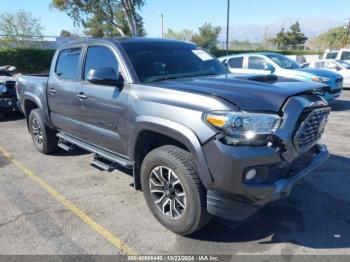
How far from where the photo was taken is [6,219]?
3.85 meters

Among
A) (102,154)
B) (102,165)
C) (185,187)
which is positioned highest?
(185,187)

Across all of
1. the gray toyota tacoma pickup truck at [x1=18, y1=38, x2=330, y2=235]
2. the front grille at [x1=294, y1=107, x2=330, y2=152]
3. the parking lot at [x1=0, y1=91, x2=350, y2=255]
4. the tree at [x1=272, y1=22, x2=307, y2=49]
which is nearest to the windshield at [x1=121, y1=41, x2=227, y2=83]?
the gray toyota tacoma pickup truck at [x1=18, y1=38, x2=330, y2=235]

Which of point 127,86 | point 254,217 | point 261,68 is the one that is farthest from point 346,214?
point 261,68

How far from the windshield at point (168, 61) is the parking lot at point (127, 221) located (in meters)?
1.58

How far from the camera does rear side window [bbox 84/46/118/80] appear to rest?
4.16 m

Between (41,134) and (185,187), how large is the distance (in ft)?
13.0

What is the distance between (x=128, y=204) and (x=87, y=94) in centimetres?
148

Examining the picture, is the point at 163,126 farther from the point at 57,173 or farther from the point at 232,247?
the point at 57,173

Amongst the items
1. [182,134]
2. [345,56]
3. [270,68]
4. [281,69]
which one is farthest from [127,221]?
[345,56]

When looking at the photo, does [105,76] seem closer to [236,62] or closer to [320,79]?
[320,79]

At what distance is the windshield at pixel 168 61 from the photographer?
3.98m

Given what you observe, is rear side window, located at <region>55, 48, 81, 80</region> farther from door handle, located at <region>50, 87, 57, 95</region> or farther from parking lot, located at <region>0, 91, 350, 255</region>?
parking lot, located at <region>0, 91, 350, 255</region>

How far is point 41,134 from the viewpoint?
6203mm

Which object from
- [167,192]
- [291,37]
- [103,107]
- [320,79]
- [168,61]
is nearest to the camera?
[167,192]
